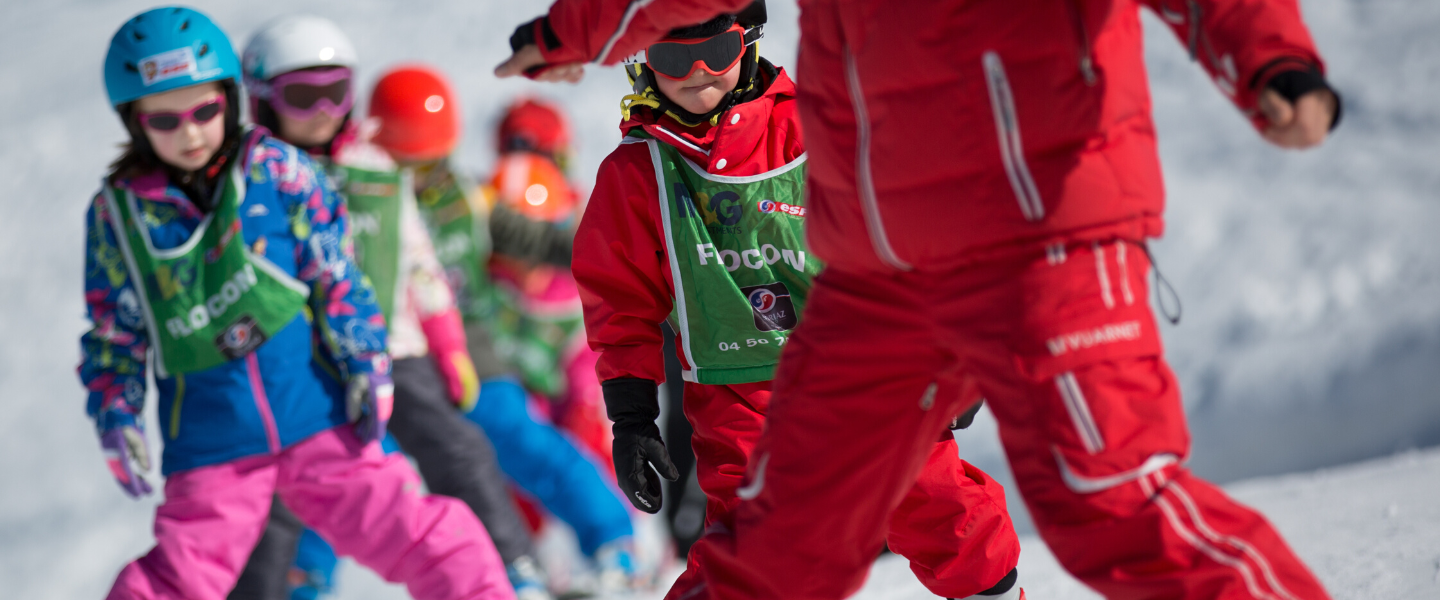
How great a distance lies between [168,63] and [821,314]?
6.73ft

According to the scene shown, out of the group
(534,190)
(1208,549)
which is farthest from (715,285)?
(534,190)

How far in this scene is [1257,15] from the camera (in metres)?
1.61

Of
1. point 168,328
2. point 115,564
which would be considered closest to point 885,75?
point 168,328

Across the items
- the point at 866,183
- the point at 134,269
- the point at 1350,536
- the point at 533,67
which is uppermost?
the point at 533,67

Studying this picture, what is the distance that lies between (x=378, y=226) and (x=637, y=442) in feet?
7.46

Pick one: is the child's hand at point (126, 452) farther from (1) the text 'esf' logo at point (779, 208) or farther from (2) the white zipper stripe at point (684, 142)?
(1) the text 'esf' logo at point (779, 208)

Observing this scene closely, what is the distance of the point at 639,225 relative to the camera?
2.53m

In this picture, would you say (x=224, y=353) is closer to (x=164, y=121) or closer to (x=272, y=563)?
(x=164, y=121)

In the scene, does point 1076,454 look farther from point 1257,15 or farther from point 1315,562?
point 1315,562

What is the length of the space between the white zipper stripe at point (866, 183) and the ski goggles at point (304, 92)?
3.04 meters

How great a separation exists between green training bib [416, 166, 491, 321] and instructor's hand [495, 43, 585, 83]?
141 inches

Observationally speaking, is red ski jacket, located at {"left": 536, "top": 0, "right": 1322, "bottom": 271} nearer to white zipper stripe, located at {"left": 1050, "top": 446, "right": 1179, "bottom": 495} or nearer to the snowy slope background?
white zipper stripe, located at {"left": 1050, "top": 446, "right": 1179, "bottom": 495}

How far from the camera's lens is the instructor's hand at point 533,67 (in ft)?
7.30

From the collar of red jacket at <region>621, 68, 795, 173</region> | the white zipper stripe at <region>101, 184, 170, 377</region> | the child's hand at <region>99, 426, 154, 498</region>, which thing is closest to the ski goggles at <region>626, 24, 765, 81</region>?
the collar of red jacket at <region>621, 68, 795, 173</region>
